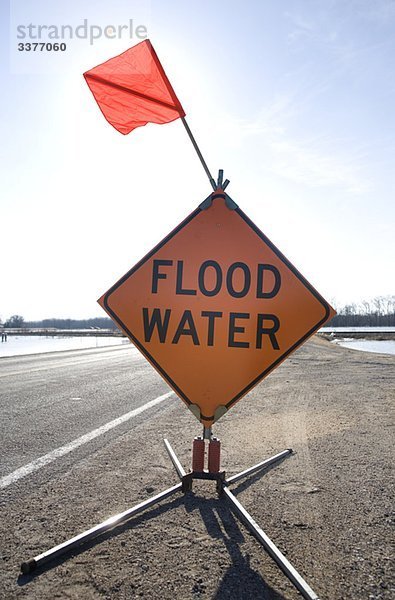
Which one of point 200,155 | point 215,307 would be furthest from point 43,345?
point 215,307

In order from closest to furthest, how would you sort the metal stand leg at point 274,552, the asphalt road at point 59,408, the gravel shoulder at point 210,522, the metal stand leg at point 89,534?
the metal stand leg at point 274,552, the gravel shoulder at point 210,522, the metal stand leg at point 89,534, the asphalt road at point 59,408

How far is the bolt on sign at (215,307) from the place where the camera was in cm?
335

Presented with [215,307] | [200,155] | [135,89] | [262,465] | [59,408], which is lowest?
[59,408]

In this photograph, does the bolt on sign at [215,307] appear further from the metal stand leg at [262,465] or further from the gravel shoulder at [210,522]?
the gravel shoulder at [210,522]

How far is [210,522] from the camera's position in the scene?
2.77 metres

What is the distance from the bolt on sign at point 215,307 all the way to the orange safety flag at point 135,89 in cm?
111

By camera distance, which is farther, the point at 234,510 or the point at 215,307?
the point at 215,307

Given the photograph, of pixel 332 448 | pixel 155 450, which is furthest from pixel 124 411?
pixel 332 448

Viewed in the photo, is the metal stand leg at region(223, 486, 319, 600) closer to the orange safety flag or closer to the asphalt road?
the asphalt road

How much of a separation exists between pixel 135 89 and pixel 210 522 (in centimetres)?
342

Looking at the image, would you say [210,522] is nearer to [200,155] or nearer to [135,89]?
[200,155]

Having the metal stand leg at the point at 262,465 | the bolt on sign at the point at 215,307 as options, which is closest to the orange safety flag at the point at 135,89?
the bolt on sign at the point at 215,307

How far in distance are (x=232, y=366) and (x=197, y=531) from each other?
115 cm

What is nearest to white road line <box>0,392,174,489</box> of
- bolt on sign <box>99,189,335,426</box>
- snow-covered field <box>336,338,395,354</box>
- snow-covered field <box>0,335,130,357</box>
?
bolt on sign <box>99,189,335,426</box>
